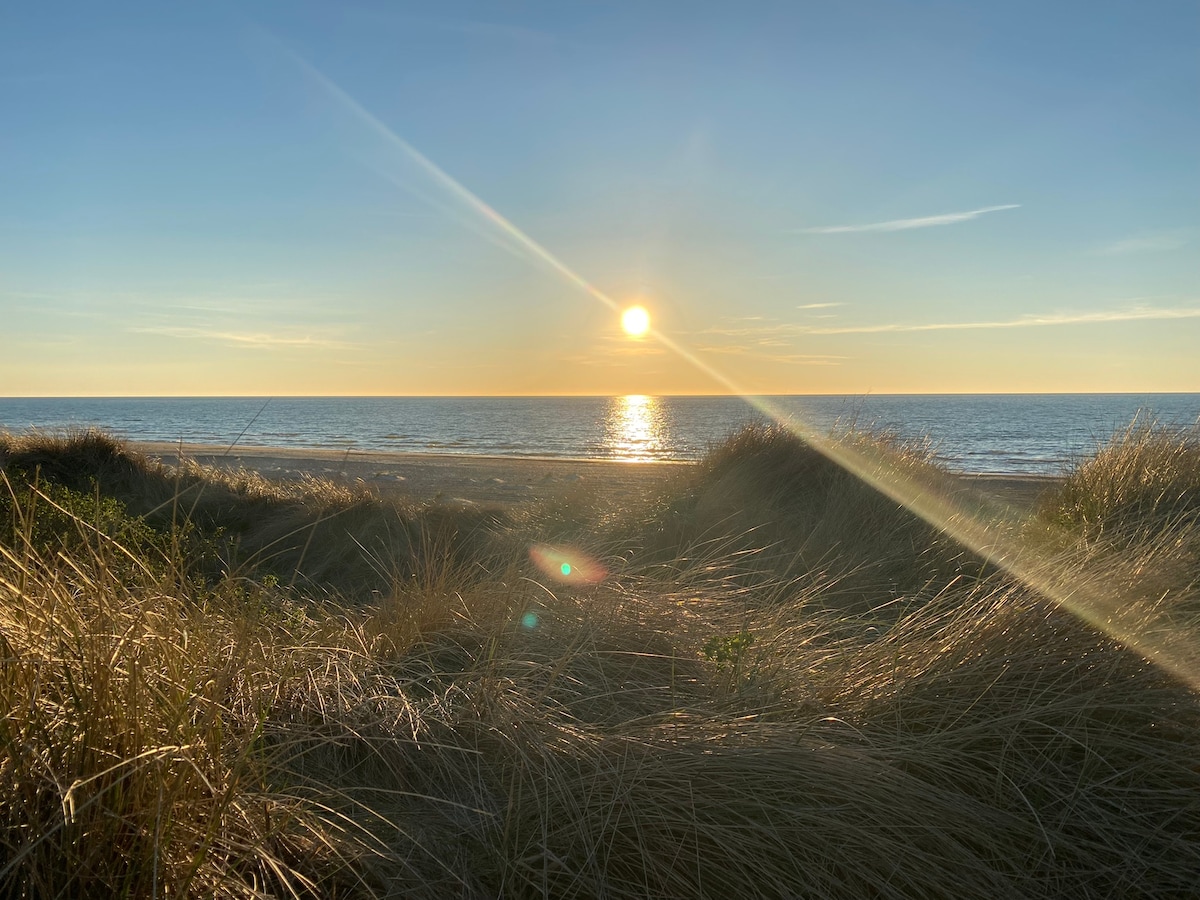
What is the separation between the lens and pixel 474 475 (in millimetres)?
22016

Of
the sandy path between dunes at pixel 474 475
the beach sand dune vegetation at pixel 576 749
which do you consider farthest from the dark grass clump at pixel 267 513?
the beach sand dune vegetation at pixel 576 749

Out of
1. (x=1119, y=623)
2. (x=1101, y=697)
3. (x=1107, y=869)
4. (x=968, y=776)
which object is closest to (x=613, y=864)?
(x=968, y=776)

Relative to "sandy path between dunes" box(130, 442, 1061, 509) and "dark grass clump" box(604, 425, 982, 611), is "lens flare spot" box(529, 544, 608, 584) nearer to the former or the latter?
"dark grass clump" box(604, 425, 982, 611)

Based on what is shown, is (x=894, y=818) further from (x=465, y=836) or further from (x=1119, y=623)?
(x=1119, y=623)

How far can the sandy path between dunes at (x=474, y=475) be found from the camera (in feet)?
49.4

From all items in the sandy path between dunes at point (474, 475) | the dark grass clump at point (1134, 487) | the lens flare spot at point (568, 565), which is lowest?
the sandy path between dunes at point (474, 475)

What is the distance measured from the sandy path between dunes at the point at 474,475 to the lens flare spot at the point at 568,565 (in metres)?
4.05

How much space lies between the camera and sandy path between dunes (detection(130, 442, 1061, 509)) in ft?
49.4

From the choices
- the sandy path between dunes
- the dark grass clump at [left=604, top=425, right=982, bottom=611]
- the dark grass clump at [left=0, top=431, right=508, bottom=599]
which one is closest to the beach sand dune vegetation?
the dark grass clump at [left=604, top=425, right=982, bottom=611]

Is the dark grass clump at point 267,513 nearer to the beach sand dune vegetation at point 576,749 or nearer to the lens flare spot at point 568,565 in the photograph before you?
the lens flare spot at point 568,565

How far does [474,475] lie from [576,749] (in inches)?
767

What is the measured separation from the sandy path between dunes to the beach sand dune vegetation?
7166 millimetres

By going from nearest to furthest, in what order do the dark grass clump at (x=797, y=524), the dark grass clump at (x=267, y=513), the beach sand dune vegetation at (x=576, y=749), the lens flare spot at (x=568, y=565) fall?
the beach sand dune vegetation at (x=576, y=749) → the lens flare spot at (x=568, y=565) → the dark grass clump at (x=797, y=524) → the dark grass clump at (x=267, y=513)

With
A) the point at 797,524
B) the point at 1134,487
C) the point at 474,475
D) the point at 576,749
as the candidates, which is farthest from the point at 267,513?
the point at 1134,487
